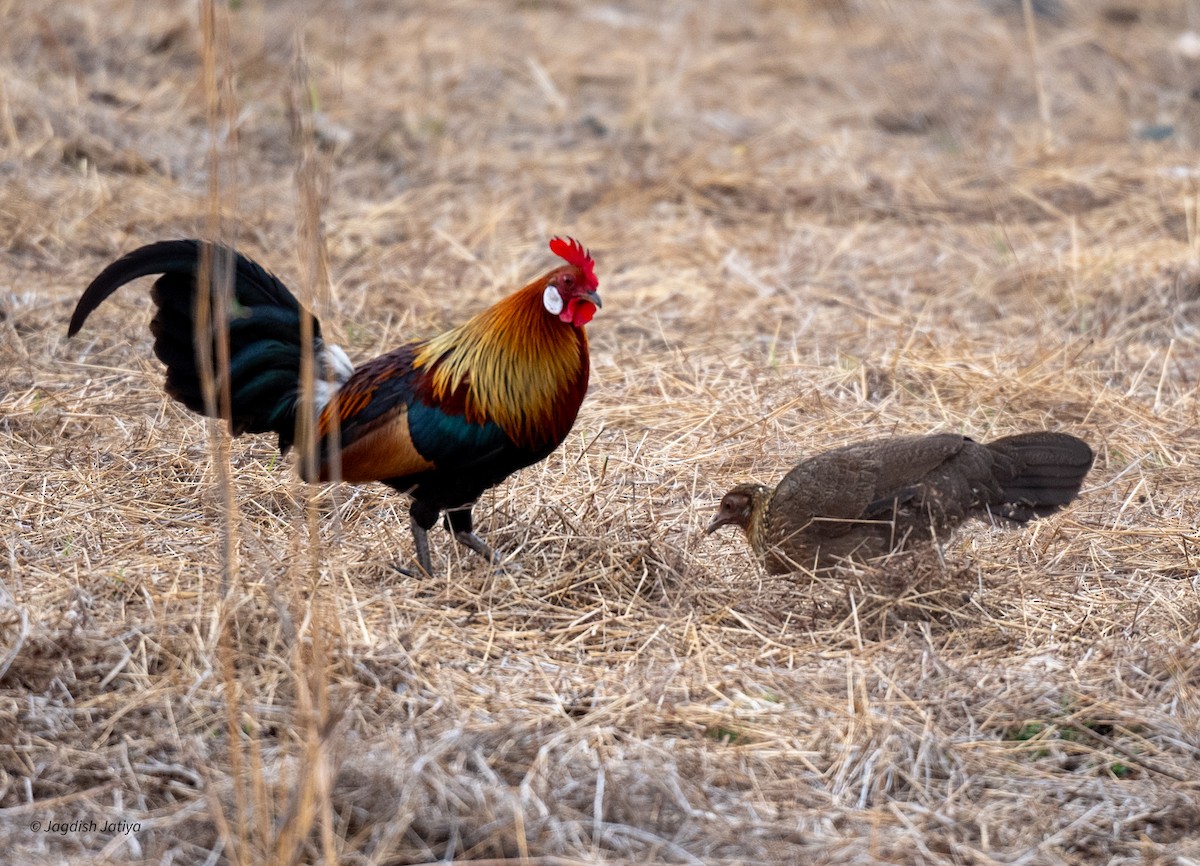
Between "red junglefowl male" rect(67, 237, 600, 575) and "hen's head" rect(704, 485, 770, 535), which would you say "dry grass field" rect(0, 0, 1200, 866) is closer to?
"hen's head" rect(704, 485, 770, 535)

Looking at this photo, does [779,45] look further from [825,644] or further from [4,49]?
[825,644]

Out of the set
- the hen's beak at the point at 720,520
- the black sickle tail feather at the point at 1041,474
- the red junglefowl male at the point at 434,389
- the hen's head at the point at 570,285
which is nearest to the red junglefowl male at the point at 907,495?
the black sickle tail feather at the point at 1041,474

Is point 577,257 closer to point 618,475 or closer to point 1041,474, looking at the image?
point 618,475

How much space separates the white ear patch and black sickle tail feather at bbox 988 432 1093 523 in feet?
5.00

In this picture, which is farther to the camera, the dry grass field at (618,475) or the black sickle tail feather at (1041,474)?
the black sickle tail feather at (1041,474)

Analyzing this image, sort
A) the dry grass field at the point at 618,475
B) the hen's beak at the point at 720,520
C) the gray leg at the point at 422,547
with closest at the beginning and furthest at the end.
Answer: the dry grass field at the point at 618,475 < the gray leg at the point at 422,547 < the hen's beak at the point at 720,520

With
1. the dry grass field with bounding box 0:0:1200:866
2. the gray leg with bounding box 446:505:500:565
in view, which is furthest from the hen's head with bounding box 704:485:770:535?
the gray leg with bounding box 446:505:500:565

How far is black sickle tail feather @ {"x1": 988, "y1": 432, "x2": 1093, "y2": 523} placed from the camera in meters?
4.29

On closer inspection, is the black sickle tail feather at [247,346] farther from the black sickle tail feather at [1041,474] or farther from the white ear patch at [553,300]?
the black sickle tail feather at [1041,474]

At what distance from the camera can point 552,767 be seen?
3.11 m

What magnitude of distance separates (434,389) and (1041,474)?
198 centimetres

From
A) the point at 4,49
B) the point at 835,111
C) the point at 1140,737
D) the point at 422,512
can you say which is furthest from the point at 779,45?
the point at 1140,737

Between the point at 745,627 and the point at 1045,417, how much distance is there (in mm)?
2229

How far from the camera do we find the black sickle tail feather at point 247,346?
3920 mm
